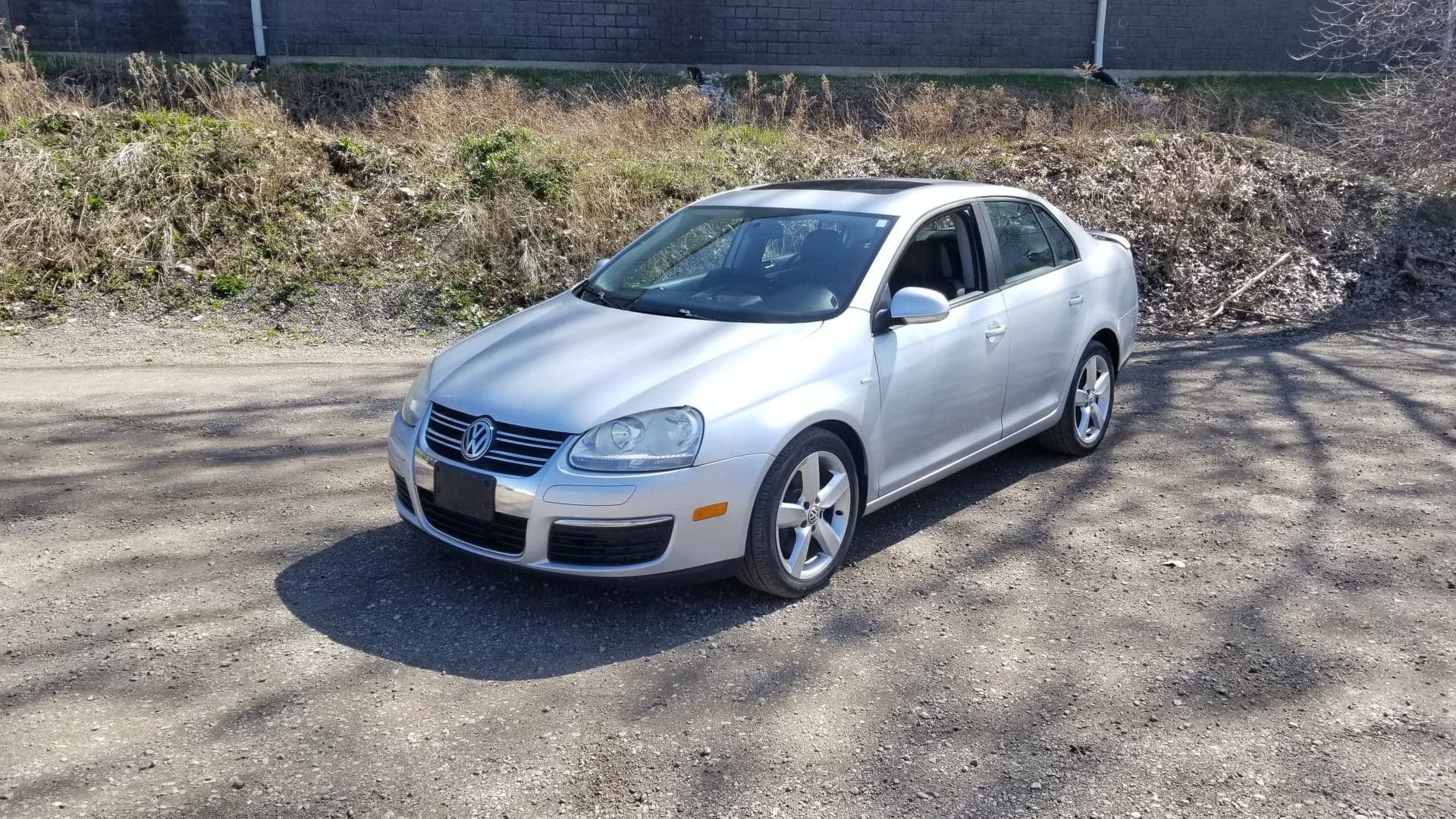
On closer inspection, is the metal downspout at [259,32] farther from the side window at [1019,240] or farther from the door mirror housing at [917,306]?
the door mirror housing at [917,306]

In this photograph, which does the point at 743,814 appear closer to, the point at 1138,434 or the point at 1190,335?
the point at 1138,434

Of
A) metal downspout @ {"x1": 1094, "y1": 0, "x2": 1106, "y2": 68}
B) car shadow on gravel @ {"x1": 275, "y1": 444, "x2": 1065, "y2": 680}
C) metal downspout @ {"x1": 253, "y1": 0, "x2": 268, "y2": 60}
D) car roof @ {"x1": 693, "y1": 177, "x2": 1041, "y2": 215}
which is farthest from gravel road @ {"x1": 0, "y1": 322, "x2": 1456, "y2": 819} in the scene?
metal downspout @ {"x1": 1094, "y1": 0, "x2": 1106, "y2": 68}

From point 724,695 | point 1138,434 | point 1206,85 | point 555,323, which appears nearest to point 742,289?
point 555,323

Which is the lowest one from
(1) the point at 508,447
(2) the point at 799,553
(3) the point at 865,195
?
(2) the point at 799,553

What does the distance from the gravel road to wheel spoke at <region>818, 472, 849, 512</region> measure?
1.31ft

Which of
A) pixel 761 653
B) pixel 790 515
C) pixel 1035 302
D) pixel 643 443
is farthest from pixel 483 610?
pixel 1035 302

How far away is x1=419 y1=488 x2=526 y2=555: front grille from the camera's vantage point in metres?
4.45

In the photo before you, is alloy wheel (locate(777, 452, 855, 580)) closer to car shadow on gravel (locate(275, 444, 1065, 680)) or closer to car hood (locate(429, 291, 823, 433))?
car shadow on gravel (locate(275, 444, 1065, 680))

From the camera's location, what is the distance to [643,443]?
4410mm

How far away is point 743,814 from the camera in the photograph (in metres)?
3.41

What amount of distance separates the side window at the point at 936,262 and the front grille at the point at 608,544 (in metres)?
1.77

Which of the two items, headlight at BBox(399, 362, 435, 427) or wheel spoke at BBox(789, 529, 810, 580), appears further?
headlight at BBox(399, 362, 435, 427)

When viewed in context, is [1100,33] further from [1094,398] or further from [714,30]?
[1094,398]

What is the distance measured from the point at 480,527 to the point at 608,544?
1.78 ft
